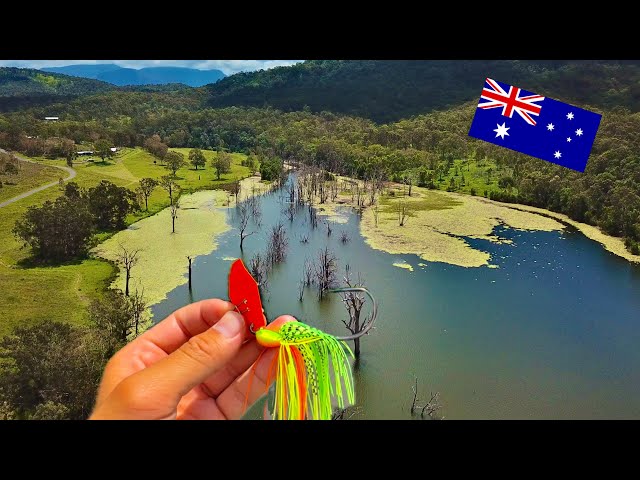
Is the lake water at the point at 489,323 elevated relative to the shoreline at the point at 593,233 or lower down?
lower down

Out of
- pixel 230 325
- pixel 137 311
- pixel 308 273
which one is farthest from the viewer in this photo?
pixel 308 273

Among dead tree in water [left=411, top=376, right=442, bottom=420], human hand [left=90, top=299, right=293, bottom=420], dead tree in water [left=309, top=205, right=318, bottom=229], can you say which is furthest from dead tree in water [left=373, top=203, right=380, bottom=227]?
human hand [left=90, top=299, right=293, bottom=420]

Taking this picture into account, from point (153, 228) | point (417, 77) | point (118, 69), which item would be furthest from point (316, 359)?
A: point (118, 69)

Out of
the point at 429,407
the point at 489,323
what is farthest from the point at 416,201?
the point at 429,407

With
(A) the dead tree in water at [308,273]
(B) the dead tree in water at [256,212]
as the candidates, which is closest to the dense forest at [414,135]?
(B) the dead tree in water at [256,212]

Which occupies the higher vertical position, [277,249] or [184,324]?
[184,324]

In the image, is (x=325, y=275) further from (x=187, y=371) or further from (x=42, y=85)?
(x=42, y=85)

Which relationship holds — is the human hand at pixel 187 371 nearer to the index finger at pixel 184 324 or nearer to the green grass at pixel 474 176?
the index finger at pixel 184 324
